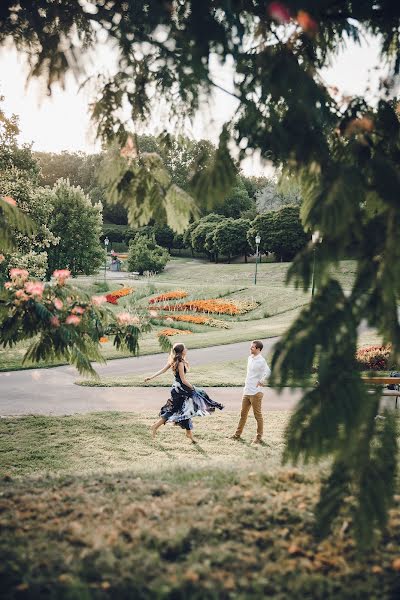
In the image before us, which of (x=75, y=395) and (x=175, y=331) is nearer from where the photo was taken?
(x=75, y=395)

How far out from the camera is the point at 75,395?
11.9 meters

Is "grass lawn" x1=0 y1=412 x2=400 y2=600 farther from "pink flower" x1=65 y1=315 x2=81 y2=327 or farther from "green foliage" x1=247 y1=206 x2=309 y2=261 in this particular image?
"green foliage" x1=247 y1=206 x2=309 y2=261

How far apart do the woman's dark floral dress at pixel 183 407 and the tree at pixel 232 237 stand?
46.2 m

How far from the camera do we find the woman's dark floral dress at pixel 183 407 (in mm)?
8578

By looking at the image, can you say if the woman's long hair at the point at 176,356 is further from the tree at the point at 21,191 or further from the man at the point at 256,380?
the tree at the point at 21,191

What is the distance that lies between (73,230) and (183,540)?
3049 cm

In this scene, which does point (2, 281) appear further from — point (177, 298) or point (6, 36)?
point (177, 298)

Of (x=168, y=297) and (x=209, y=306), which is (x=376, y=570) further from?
(x=168, y=297)

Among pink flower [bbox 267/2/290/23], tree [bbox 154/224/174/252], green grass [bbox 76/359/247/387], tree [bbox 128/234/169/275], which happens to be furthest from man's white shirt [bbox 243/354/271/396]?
tree [bbox 154/224/174/252]

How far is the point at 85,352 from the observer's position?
5.89 meters

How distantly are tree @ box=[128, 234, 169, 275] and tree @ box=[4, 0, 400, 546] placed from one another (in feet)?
137

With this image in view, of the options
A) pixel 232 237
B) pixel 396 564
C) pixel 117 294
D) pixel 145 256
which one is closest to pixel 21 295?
pixel 396 564

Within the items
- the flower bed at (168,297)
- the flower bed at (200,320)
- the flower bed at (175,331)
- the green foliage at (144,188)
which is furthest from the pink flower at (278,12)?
the flower bed at (168,297)

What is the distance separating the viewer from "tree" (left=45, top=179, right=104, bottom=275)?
1261 inches
